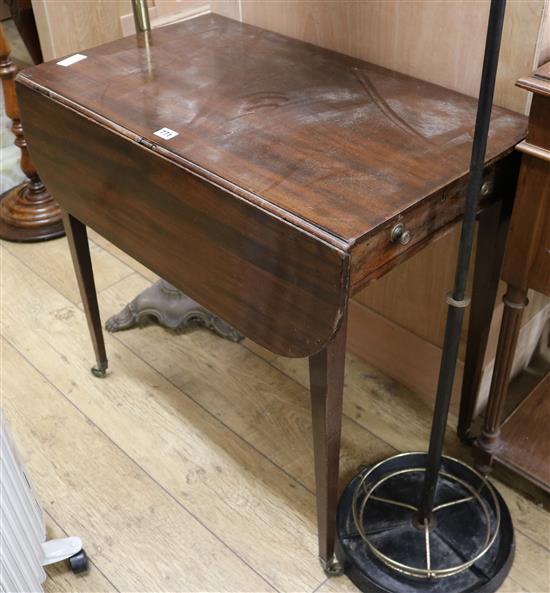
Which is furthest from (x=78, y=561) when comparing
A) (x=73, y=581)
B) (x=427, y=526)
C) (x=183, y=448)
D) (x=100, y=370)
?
(x=427, y=526)

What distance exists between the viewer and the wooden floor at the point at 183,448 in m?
1.55

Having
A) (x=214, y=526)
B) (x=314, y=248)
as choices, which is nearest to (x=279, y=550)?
(x=214, y=526)

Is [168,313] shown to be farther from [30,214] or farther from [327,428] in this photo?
[327,428]

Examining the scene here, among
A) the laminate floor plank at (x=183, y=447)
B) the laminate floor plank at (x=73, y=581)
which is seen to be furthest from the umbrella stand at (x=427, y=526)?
the laminate floor plank at (x=73, y=581)

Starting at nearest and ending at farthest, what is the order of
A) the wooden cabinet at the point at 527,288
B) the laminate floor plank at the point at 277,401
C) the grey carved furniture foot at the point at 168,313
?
the wooden cabinet at the point at 527,288
the laminate floor plank at the point at 277,401
the grey carved furniture foot at the point at 168,313

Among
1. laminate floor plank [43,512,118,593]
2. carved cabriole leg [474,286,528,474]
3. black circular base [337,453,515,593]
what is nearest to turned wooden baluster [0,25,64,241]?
laminate floor plank [43,512,118,593]

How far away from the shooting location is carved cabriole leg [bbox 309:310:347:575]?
1.20 meters

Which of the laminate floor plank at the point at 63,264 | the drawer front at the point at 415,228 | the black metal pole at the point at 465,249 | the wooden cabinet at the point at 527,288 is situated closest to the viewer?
the black metal pole at the point at 465,249

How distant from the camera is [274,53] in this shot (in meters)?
1.65

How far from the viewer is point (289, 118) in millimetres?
1360

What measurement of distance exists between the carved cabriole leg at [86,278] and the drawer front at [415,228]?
2.76 ft

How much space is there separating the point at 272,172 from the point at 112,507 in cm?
88

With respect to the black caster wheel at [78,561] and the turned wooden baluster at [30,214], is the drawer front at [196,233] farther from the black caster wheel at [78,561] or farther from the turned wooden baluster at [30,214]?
the turned wooden baluster at [30,214]

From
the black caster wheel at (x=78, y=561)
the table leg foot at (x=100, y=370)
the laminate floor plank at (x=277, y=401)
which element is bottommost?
the laminate floor plank at (x=277, y=401)
